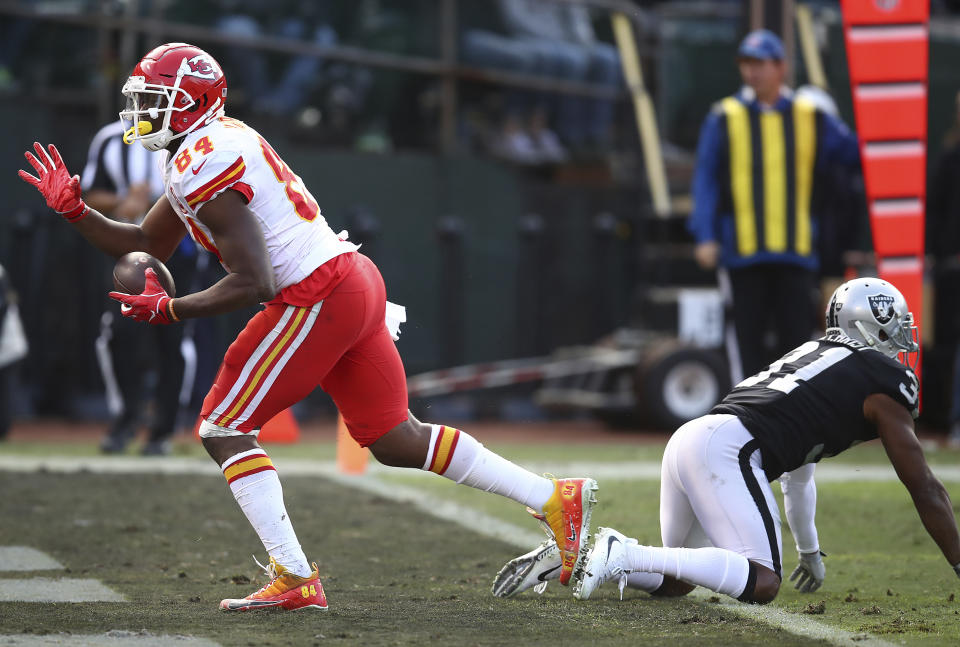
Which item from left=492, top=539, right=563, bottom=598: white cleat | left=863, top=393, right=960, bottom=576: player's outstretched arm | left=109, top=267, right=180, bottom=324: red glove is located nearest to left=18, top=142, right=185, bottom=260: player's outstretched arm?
left=109, top=267, right=180, bottom=324: red glove

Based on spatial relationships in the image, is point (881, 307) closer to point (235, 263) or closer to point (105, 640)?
point (235, 263)

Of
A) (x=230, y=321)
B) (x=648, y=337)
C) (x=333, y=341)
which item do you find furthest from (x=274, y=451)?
(x=333, y=341)

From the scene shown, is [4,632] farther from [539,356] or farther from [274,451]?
[539,356]

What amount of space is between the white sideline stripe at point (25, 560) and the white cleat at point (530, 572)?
63.6 inches

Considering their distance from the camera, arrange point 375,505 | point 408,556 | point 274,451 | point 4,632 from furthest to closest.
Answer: point 274,451 < point 375,505 < point 408,556 < point 4,632

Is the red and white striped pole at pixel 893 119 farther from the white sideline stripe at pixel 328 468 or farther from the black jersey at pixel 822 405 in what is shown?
the black jersey at pixel 822 405

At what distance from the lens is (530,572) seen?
16.4 ft

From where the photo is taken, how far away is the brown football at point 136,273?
4691mm

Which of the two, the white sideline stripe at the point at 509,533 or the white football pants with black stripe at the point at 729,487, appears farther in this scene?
the white football pants with black stripe at the point at 729,487

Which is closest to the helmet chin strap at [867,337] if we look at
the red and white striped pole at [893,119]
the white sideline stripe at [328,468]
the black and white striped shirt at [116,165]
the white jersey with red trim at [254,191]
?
the white jersey with red trim at [254,191]

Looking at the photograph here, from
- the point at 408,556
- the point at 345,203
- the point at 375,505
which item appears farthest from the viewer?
the point at 345,203

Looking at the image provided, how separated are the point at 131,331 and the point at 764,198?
3.81 meters

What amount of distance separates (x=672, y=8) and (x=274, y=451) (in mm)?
5058

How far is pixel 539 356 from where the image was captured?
13.1 metres
